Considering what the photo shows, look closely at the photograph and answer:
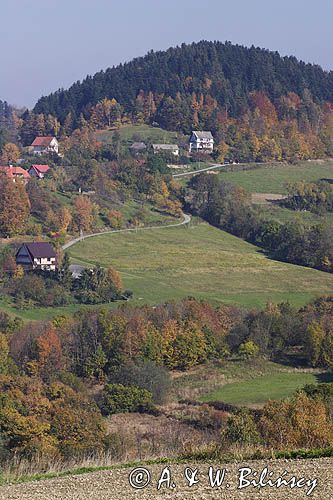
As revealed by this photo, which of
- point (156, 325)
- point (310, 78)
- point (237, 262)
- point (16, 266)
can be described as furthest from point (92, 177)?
point (310, 78)

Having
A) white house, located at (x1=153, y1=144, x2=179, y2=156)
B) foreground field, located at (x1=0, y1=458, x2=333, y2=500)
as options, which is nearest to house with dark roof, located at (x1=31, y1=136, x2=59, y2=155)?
white house, located at (x1=153, y1=144, x2=179, y2=156)

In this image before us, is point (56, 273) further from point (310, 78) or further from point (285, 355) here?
point (310, 78)

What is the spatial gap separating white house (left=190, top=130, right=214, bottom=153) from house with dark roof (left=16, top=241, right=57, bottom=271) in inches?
1402

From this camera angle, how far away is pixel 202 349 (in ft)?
95.4

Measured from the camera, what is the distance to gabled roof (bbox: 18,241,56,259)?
4062 cm

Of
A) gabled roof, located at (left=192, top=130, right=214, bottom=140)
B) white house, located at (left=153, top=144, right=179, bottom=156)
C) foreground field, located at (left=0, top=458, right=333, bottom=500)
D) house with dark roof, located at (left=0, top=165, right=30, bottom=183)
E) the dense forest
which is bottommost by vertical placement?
foreground field, located at (left=0, top=458, right=333, bottom=500)

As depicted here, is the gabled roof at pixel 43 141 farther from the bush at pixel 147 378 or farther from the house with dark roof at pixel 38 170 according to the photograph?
the bush at pixel 147 378

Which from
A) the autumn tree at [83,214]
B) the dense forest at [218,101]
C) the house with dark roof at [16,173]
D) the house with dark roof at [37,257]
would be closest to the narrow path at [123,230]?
the autumn tree at [83,214]

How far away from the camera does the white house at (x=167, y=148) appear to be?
232 ft

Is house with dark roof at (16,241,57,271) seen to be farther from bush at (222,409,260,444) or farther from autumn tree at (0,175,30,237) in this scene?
bush at (222,409,260,444)

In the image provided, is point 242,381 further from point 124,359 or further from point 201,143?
point 201,143

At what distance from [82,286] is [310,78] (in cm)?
7314

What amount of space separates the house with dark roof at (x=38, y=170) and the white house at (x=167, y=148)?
13.9 metres

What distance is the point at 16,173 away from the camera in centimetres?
5625
